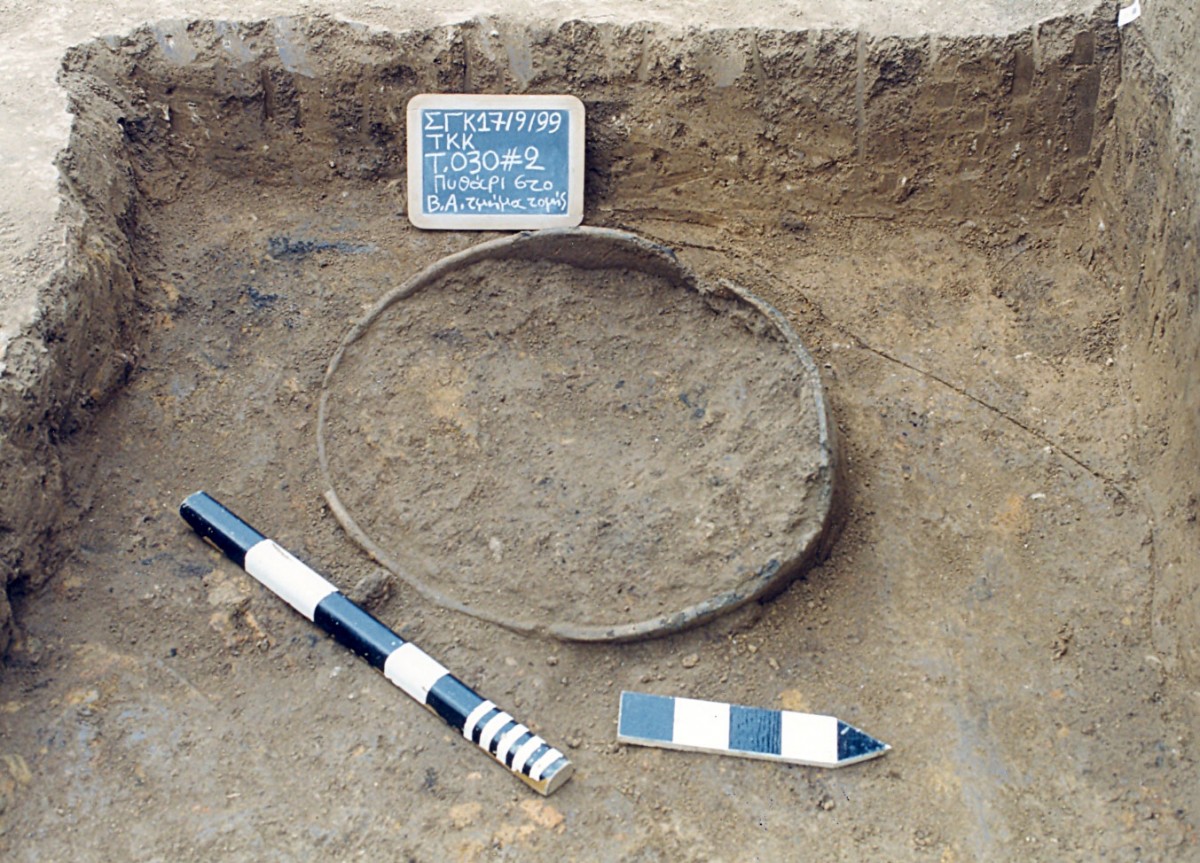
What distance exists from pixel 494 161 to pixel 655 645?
1.49 m

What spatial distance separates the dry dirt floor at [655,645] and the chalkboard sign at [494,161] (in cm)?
19

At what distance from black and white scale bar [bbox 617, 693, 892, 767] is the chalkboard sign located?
148cm

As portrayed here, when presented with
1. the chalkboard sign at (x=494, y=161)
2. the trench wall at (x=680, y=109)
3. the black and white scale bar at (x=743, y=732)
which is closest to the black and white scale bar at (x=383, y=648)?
the black and white scale bar at (x=743, y=732)

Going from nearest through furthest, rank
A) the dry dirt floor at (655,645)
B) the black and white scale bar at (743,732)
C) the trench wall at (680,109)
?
the dry dirt floor at (655,645) → the black and white scale bar at (743,732) → the trench wall at (680,109)

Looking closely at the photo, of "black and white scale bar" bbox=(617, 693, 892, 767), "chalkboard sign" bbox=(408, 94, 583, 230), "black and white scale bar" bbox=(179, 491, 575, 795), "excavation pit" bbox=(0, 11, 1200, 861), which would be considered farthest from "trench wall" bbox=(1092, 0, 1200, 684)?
"chalkboard sign" bbox=(408, 94, 583, 230)

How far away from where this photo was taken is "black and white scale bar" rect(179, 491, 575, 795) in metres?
2.29

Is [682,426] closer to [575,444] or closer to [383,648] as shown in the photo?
[575,444]

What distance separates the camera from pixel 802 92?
3.28 m

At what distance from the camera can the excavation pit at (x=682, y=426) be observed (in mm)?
2277

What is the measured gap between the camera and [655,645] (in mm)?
2521

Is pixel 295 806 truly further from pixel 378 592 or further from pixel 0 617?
pixel 0 617

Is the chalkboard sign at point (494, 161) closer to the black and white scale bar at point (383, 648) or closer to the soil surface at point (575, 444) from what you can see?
the soil surface at point (575, 444)

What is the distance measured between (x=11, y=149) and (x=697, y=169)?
1809mm

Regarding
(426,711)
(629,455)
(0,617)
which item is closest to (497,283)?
(629,455)
